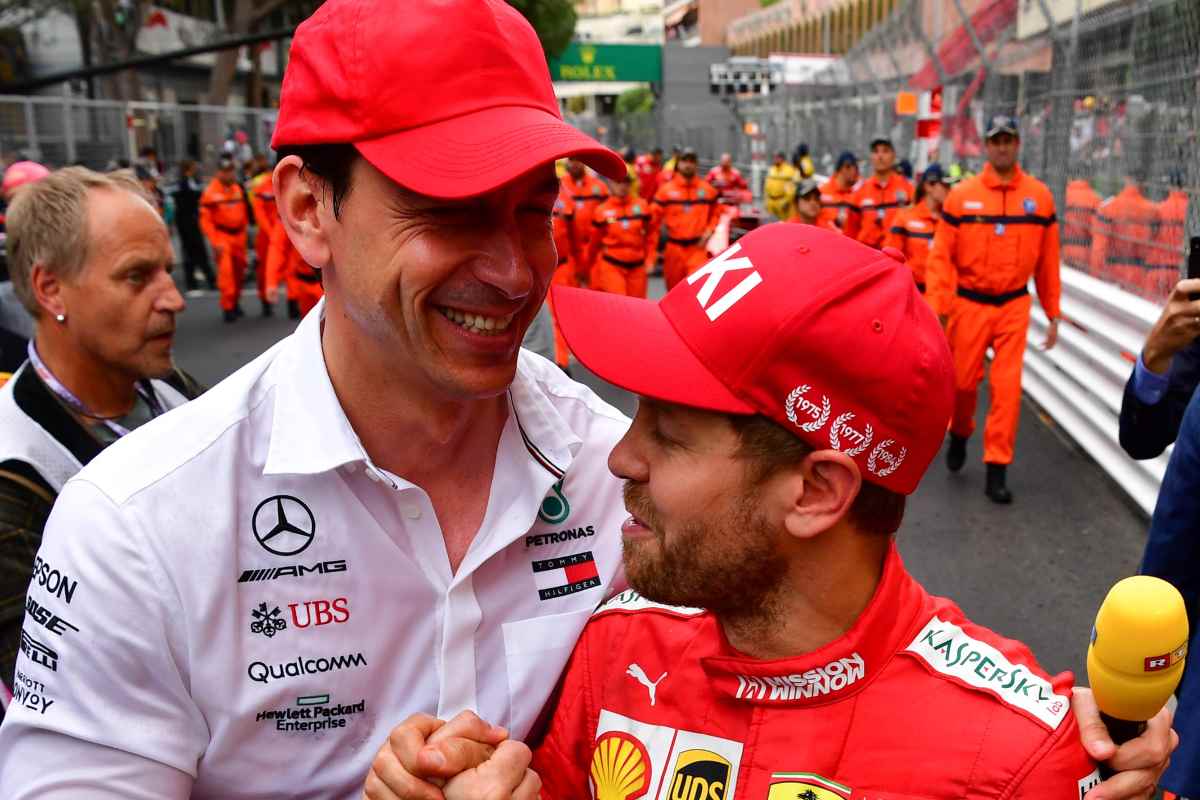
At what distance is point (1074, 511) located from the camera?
6.55 m

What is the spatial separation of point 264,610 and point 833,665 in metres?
0.88

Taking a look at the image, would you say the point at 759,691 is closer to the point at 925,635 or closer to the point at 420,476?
the point at 925,635

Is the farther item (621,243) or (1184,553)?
(621,243)

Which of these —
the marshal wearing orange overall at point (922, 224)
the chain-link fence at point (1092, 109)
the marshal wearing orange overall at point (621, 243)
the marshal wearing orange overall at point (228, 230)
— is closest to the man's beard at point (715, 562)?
the chain-link fence at point (1092, 109)

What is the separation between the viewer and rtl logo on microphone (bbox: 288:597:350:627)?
1.65 meters

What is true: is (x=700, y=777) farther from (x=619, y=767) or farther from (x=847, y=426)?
(x=847, y=426)

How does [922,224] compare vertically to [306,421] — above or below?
below

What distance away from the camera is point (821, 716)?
5.35 ft

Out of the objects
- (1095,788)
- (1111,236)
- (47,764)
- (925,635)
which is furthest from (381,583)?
(1111,236)

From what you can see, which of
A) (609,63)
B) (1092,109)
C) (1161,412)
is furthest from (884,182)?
(609,63)

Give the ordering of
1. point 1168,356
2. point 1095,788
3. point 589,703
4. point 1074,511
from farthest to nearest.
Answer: point 1074,511, point 1168,356, point 589,703, point 1095,788

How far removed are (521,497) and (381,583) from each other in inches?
11.5

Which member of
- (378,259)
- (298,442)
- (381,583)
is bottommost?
(381,583)

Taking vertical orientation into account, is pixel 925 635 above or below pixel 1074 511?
above
